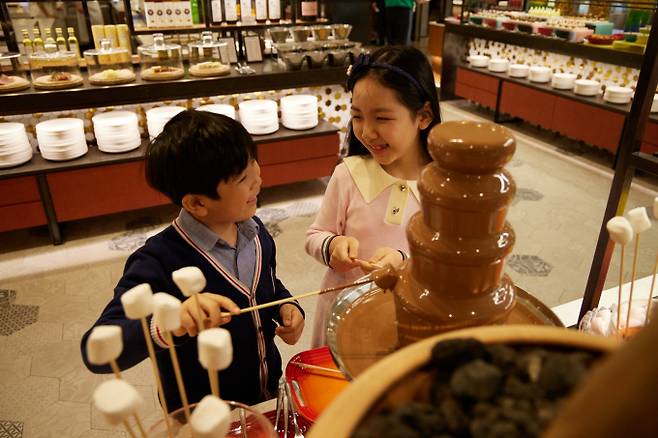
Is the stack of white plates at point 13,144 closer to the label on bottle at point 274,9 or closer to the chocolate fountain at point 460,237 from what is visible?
the label on bottle at point 274,9

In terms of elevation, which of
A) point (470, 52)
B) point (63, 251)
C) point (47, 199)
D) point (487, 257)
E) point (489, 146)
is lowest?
point (63, 251)

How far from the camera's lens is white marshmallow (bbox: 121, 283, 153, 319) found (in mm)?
502

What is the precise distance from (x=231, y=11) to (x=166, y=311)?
5.69 metres

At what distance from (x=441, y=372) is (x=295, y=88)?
151 inches

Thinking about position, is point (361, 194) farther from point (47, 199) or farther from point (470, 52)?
point (470, 52)

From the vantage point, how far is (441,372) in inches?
17.2

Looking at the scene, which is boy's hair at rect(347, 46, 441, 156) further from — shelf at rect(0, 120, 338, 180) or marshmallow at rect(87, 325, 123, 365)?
shelf at rect(0, 120, 338, 180)

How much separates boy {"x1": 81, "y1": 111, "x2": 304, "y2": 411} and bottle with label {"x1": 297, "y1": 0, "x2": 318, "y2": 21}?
17.4 feet

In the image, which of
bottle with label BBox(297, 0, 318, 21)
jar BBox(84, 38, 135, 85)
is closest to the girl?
jar BBox(84, 38, 135, 85)

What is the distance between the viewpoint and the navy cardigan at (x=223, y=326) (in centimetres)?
116

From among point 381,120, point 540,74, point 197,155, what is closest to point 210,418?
point 197,155

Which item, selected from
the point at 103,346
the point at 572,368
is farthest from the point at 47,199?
the point at 572,368

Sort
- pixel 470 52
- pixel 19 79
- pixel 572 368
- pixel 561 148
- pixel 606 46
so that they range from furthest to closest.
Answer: pixel 470 52
pixel 561 148
pixel 606 46
pixel 19 79
pixel 572 368

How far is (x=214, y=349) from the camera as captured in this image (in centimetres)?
45
